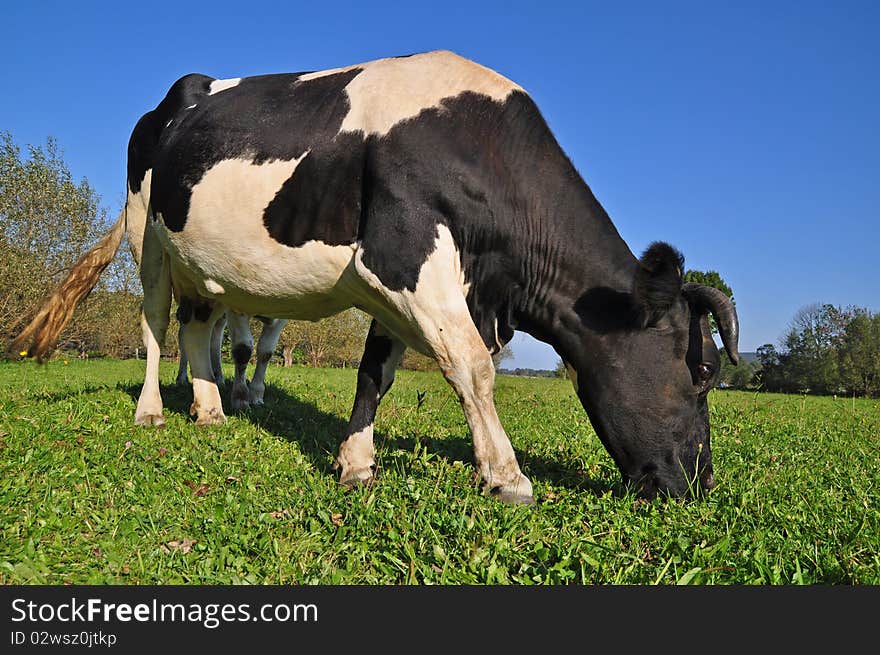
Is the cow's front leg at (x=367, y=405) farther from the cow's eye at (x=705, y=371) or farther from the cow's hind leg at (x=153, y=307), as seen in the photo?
the cow's hind leg at (x=153, y=307)

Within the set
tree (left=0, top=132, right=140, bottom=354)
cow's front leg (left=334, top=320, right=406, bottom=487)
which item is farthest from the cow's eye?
tree (left=0, top=132, right=140, bottom=354)

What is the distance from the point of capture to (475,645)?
7.62 feet

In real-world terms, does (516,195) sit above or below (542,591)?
above

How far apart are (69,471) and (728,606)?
406 centimetres

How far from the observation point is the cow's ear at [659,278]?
3992mm

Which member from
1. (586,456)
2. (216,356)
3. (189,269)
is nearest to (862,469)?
(586,456)

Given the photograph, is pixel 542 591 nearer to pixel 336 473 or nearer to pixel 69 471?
pixel 336 473

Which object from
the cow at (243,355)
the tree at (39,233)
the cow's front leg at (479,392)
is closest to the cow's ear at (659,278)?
the cow's front leg at (479,392)

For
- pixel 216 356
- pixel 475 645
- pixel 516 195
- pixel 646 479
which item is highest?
pixel 516 195

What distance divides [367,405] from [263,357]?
4.88 meters

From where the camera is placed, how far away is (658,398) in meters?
4.16

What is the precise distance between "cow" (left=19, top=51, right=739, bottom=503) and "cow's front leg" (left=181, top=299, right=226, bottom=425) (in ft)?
5.76

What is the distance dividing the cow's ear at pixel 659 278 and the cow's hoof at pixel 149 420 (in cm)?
469

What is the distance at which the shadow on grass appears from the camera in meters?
4.91
